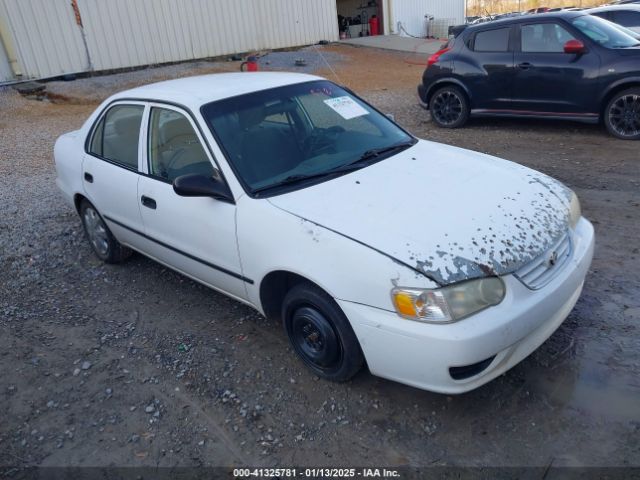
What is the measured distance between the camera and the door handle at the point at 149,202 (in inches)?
144

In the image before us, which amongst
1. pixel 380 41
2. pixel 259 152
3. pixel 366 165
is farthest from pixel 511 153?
pixel 380 41

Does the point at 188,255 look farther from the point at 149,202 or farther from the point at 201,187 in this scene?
the point at 201,187

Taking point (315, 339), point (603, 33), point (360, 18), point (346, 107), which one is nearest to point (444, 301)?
point (315, 339)

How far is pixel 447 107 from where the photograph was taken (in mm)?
8328

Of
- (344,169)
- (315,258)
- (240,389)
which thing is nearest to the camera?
(315,258)

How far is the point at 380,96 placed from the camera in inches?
458

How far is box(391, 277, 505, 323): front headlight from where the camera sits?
238 cm

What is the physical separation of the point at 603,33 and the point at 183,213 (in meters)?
6.58

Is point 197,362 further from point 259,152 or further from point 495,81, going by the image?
point 495,81

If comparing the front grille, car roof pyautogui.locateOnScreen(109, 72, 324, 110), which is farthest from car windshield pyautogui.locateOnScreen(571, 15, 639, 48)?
the front grille

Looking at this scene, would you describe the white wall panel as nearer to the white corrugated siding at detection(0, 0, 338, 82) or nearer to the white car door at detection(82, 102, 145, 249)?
the white corrugated siding at detection(0, 0, 338, 82)

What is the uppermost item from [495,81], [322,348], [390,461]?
[495,81]

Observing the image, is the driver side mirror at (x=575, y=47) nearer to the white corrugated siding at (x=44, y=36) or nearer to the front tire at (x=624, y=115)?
the front tire at (x=624, y=115)

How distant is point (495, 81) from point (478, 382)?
20.6 ft
